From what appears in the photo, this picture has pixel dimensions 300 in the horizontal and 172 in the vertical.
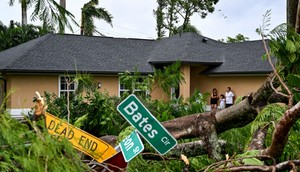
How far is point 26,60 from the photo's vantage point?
58.9 feet

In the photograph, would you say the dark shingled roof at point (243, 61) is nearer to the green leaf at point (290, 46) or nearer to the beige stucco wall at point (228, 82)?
the beige stucco wall at point (228, 82)

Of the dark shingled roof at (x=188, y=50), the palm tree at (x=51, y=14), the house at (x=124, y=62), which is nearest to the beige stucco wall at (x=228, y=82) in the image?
the house at (x=124, y=62)

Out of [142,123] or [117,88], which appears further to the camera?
[117,88]

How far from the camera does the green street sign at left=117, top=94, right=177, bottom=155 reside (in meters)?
1.82

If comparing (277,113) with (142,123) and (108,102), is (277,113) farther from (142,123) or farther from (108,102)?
(108,102)

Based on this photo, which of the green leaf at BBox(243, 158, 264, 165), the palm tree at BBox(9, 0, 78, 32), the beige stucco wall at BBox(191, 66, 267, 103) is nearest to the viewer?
the green leaf at BBox(243, 158, 264, 165)

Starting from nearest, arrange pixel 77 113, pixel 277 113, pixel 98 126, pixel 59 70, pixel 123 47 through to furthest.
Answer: pixel 277 113 < pixel 98 126 < pixel 77 113 < pixel 59 70 < pixel 123 47

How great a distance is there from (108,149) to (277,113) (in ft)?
3.82

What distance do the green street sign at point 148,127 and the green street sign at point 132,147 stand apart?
41 millimetres

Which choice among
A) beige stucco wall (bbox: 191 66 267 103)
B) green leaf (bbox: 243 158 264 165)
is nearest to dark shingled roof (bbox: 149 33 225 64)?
beige stucco wall (bbox: 191 66 267 103)

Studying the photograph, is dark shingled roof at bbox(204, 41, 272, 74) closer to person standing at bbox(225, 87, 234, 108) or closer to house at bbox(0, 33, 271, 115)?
house at bbox(0, 33, 271, 115)

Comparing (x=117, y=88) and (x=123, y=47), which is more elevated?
(x=123, y=47)

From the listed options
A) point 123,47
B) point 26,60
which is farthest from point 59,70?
point 123,47

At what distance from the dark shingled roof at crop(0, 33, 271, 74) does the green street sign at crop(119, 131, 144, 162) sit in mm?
16077
